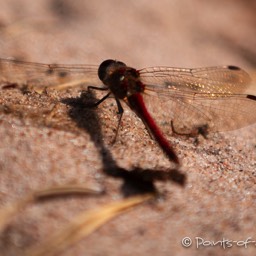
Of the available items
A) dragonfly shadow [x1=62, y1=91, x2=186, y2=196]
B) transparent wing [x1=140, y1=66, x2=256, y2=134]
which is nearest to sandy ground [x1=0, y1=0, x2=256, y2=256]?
dragonfly shadow [x1=62, y1=91, x2=186, y2=196]

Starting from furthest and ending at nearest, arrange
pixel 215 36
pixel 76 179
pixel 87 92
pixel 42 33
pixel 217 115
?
pixel 215 36
pixel 42 33
pixel 87 92
pixel 217 115
pixel 76 179

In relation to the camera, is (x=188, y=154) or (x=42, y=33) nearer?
(x=188, y=154)

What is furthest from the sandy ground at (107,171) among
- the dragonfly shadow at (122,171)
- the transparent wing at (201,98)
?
the transparent wing at (201,98)

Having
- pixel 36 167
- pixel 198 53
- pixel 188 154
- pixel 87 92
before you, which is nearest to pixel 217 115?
pixel 188 154

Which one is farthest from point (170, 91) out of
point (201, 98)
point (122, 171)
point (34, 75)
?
point (34, 75)

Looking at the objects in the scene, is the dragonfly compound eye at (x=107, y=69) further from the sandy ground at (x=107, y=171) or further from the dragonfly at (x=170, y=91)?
the sandy ground at (x=107, y=171)

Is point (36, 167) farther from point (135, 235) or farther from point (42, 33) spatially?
point (42, 33)
